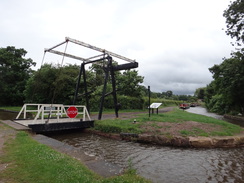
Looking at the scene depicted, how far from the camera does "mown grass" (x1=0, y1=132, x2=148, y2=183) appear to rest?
3.44 meters

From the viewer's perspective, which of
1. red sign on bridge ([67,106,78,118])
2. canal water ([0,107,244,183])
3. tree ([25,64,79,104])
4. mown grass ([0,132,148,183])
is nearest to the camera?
mown grass ([0,132,148,183])

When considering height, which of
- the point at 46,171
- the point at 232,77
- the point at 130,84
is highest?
the point at 232,77

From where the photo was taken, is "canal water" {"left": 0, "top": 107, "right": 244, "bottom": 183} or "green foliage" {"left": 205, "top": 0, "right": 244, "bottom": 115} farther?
"green foliage" {"left": 205, "top": 0, "right": 244, "bottom": 115}

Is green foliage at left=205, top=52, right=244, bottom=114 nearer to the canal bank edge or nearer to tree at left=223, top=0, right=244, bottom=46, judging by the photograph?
tree at left=223, top=0, right=244, bottom=46

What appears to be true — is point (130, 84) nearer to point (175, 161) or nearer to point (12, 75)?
point (175, 161)

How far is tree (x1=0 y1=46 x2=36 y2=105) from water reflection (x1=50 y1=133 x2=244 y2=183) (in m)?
31.9

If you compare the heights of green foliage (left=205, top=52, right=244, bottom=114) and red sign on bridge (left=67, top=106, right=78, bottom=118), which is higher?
green foliage (left=205, top=52, right=244, bottom=114)

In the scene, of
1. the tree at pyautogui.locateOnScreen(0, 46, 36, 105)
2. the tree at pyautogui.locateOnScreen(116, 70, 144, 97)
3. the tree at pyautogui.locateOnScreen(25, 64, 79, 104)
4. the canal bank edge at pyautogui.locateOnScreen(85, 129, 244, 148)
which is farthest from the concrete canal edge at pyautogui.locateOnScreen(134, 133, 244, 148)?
the tree at pyautogui.locateOnScreen(0, 46, 36, 105)

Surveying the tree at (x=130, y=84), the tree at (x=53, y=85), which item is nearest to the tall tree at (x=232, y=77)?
the tree at (x=130, y=84)

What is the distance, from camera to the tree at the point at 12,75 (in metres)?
33.2

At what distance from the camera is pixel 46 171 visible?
12.4ft

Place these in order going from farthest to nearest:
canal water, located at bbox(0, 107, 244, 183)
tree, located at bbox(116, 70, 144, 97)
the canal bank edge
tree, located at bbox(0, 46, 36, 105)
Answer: tree, located at bbox(0, 46, 36, 105) < tree, located at bbox(116, 70, 144, 97) < the canal bank edge < canal water, located at bbox(0, 107, 244, 183)

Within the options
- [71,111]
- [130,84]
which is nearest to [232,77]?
[130,84]

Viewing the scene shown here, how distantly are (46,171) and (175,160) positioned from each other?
4.74 m
